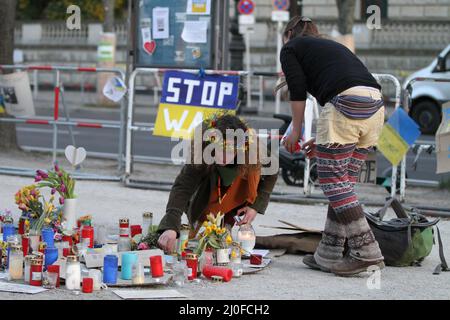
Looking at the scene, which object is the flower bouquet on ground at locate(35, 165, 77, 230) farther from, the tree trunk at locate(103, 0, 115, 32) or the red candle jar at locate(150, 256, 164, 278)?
the tree trunk at locate(103, 0, 115, 32)

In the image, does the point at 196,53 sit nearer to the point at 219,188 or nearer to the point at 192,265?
the point at 219,188

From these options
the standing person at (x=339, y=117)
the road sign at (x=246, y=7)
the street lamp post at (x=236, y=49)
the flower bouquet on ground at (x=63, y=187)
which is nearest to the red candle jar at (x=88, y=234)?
the flower bouquet on ground at (x=63, y=187)

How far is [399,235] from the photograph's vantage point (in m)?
6.82

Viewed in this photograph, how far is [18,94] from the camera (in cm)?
1225

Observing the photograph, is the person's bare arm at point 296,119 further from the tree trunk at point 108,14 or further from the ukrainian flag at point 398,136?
the tree trunk at point 108,14

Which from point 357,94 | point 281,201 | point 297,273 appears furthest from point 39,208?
point 281,201

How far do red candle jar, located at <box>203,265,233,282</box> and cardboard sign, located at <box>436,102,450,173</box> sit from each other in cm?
345

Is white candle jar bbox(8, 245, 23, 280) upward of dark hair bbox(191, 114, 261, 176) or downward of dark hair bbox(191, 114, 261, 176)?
downward

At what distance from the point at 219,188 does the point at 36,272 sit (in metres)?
1.51

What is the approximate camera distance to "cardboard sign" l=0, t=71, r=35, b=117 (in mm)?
12234

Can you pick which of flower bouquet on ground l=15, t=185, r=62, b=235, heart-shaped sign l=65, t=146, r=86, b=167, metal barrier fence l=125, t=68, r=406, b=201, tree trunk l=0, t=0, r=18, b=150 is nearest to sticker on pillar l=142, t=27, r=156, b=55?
metal barrier fence l=125, t=68, r=406, b=201

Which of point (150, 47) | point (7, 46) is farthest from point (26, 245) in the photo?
point (7, 46)
